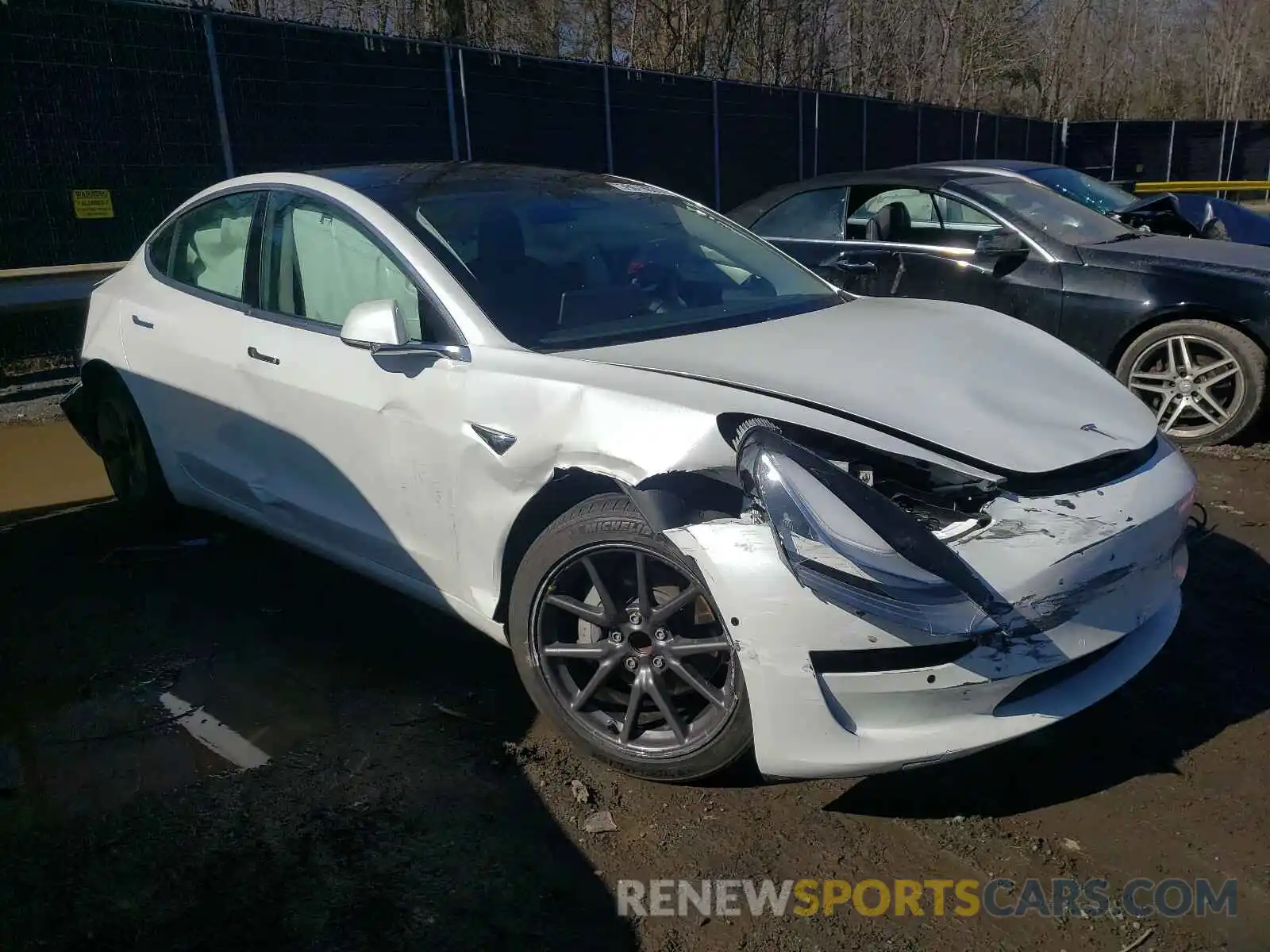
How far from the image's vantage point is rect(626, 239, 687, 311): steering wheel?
336 cm

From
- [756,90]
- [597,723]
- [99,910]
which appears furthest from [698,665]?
[756,90]

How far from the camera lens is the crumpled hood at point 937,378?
97.6 inches

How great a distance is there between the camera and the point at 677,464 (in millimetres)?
2430

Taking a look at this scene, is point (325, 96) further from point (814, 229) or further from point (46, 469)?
point (814, 229)

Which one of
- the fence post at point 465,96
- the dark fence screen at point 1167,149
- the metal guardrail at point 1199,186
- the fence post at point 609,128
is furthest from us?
the dark fence screen at point 1167,149

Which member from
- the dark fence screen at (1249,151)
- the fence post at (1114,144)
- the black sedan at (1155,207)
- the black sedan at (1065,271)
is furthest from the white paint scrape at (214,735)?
the dark fence screen at (1249,151)

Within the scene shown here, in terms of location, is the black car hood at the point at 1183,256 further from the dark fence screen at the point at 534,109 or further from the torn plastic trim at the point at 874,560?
the dark fence screen at the point at 534,109

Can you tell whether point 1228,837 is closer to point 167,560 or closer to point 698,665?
point 698,665

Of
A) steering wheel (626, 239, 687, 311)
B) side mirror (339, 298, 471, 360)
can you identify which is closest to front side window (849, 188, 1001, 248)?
steering wheel (626, 239, 687, 311)

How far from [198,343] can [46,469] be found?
260 centimetres

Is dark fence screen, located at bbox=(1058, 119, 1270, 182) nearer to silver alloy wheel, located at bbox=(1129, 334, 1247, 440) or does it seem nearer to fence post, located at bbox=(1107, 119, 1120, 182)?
fence post, located at bbox=(1107, 119, 1120, 182)

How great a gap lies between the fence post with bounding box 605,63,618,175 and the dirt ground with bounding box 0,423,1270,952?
33.8 ft

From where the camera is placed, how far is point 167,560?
175 inches

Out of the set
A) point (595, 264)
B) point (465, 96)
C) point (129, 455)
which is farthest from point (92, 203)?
point (595, 264)
